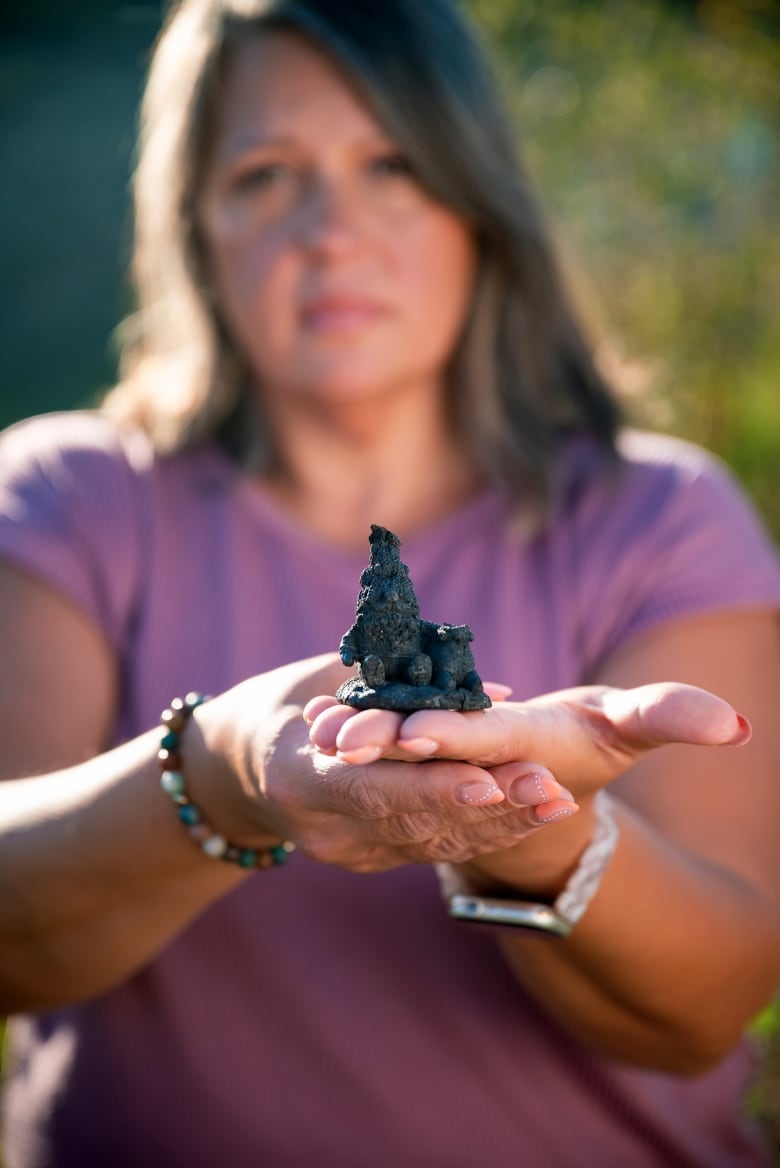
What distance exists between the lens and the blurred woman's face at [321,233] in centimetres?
330

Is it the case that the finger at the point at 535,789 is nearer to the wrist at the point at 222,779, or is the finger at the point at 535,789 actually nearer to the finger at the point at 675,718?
the finger at the point at 675,718

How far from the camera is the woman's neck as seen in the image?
11.6ft

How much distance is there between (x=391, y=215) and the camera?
3.38 m

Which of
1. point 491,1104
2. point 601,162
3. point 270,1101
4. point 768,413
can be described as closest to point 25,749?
point 270,1101

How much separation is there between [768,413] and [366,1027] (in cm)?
710

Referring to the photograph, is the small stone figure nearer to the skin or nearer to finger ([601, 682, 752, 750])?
the skin

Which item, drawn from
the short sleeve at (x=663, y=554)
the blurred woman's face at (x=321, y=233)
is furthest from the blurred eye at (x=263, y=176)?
the short sleeve at (x=663, y=554)

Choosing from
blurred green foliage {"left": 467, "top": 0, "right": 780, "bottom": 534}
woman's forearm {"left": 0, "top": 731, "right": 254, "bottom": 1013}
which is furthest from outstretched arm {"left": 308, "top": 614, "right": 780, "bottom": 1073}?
blurred green foliage {"left": 467, "top": 0, "right": 780, "bottom": 534}

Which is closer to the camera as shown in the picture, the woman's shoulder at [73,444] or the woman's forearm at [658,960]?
the woman's forearm at [658,960]

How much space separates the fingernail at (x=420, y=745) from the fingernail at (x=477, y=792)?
94mm

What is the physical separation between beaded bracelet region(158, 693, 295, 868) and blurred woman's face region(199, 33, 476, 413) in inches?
54.6

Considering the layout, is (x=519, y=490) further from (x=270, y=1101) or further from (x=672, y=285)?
(x=672, y=285)

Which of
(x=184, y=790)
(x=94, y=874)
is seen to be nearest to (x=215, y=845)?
(x=184, y=790)

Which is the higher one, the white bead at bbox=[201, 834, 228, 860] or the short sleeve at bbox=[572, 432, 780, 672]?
the short sleeve at bbox=[572, 432, 780, 672]
